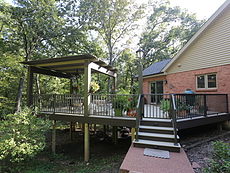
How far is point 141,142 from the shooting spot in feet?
12.7

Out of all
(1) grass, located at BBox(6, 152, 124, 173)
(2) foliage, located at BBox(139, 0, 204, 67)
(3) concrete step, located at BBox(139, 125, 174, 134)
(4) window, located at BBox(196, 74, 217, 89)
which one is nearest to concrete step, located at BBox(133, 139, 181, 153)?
(3) concrete step, located at BBox(139, 125, 174, 134)

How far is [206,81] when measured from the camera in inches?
294

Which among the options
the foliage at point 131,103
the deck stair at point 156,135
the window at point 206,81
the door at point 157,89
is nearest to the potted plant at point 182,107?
the deck stair at point 156,135

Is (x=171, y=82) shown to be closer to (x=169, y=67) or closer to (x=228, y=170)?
(x=169, y=67)

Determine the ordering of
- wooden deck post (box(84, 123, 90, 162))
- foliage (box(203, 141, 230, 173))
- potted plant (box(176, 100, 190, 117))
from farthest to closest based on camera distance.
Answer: wooden deck post (box(84, 123, 90, 162))
potted plant (box(176, 100, 190, 117))
foliage (box(203, 141, 230, 173))

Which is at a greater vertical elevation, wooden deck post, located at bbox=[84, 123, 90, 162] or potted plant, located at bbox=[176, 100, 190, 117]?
potted plant, located at bbox=[176, 100, 190, 117]

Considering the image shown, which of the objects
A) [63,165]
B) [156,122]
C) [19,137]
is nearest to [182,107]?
[156,122]

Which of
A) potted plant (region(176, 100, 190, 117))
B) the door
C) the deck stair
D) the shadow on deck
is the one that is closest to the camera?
the shadow on deck

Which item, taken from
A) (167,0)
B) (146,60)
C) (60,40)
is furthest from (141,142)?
(167,0)

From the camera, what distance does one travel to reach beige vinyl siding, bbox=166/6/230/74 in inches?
260

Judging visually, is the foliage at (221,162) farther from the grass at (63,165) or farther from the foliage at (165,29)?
the foliage at (165,29)

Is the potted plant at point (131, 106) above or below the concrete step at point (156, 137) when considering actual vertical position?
above

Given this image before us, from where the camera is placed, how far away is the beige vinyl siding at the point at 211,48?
6605 millimetres

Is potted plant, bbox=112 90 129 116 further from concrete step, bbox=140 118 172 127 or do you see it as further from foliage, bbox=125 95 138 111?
concrete step, bbox=140 118 172 127
